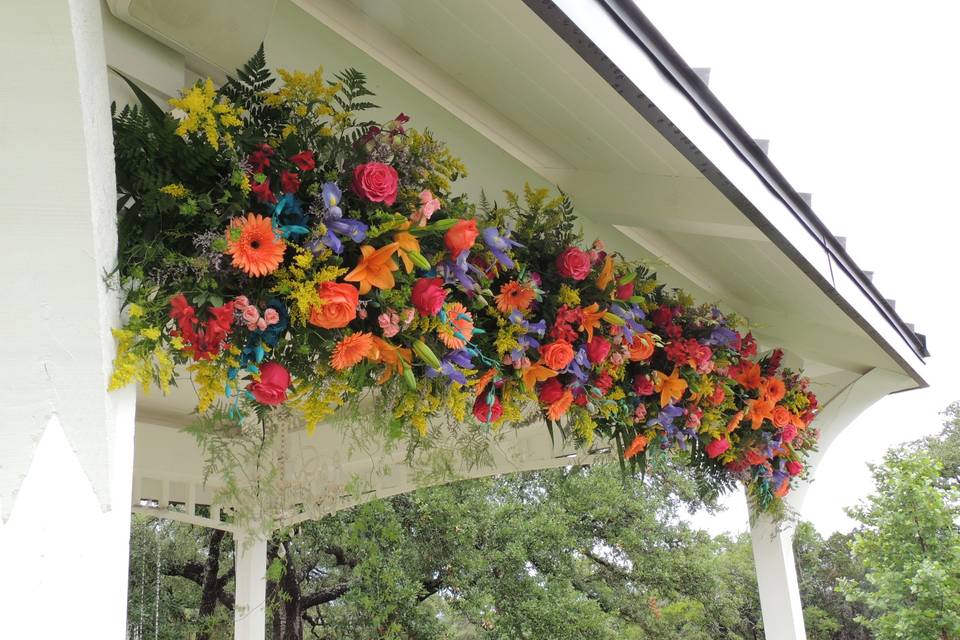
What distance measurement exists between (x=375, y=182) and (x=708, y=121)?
2.36 feet

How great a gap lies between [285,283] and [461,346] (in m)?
0.36

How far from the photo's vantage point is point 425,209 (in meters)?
1.49

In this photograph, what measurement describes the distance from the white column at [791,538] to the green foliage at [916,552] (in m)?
2.42

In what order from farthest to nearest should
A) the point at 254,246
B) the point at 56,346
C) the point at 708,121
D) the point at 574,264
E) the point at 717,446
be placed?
the point at 717,446
the point at 574,264
the point at 708,121
the point at 254,246
the point at 56,346

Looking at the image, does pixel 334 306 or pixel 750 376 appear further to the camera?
pixel 750 376

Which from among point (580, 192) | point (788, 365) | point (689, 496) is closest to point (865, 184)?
point (689, 496)

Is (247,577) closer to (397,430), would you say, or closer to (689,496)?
(397,430)

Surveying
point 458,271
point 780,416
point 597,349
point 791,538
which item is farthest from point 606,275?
point 791,538

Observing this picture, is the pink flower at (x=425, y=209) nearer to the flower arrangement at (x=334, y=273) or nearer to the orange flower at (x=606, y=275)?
the flower arrangement at (x=334, y=273)

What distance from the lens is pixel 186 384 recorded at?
3646 mm

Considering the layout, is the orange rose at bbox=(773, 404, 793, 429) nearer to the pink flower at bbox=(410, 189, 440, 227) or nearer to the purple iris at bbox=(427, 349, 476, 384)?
the purple iris at bbox=(427, 349, 476, 384)

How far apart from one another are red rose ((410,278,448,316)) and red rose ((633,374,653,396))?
932 mm

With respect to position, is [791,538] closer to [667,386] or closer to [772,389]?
[772,389]

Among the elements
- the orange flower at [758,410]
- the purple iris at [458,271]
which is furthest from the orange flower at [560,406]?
the orange flower at [758,410]
